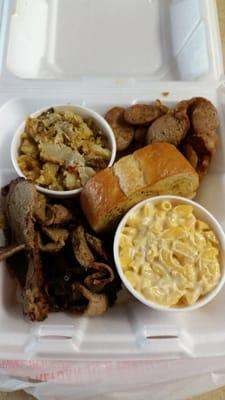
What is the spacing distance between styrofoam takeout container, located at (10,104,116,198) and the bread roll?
0.17 feet

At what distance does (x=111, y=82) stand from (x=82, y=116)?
11 cm

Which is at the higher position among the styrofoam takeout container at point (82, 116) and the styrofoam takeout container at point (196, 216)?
the styrofoam takeout container at point (82, 116)

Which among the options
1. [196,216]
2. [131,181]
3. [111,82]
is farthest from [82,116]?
[196,216]

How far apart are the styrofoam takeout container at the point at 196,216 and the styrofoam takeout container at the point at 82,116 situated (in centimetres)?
12

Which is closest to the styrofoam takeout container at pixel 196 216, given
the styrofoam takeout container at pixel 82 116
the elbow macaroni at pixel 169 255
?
the elbow macaroni at pixel 169 255

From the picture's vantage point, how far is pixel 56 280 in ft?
3.14

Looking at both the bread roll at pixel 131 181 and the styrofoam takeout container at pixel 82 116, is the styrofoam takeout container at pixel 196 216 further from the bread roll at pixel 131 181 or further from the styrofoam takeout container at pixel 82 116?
the styrofoam takeout container at pixel 82 116

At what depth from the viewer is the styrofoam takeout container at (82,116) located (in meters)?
1.01

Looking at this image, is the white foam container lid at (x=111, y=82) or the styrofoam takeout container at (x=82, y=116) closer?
the white foam container lid at (x=111, y=82)

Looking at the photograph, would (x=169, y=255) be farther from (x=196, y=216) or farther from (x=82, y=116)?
(x=82, y=116)

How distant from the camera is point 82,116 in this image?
1.11m

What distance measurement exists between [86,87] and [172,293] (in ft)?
1.67

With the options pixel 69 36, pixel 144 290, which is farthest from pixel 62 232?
pixel 69 36

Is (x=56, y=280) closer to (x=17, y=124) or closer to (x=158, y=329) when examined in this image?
(x=158, y=329)
